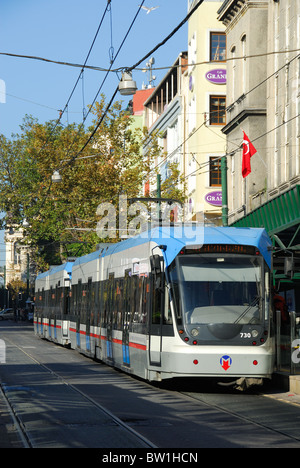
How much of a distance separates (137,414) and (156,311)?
401 centimetres

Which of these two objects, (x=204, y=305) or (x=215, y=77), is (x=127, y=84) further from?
(x=215, y=77)

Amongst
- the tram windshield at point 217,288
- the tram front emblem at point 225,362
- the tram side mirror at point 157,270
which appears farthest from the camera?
the tram side mirror at point 157,270

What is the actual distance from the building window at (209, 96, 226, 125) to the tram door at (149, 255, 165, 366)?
3365 cm

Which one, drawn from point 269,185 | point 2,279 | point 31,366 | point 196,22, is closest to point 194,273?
point 31,366

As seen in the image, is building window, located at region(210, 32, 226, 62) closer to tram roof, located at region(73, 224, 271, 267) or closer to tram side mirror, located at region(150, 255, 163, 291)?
tram roof, located at region(73, 224, 271, 267)

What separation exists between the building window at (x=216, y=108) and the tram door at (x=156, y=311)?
110 ft

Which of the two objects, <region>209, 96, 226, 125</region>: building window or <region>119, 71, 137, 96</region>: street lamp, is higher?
<region>209, 96, 226, 125</region>: building window

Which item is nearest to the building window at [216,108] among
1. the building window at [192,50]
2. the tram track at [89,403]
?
the building window at [192,50]

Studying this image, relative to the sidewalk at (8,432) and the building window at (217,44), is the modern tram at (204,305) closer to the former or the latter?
the sidewalk at (8,432)

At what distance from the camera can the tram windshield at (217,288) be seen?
16797 millimetres

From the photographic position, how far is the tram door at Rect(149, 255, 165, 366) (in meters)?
17.3

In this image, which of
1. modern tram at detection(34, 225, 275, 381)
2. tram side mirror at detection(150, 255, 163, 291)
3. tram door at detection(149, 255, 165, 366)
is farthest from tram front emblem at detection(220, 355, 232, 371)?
tram side mirror at detection(150, 255, 163, 291)

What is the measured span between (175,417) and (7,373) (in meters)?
9.76

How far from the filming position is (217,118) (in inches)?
2008
